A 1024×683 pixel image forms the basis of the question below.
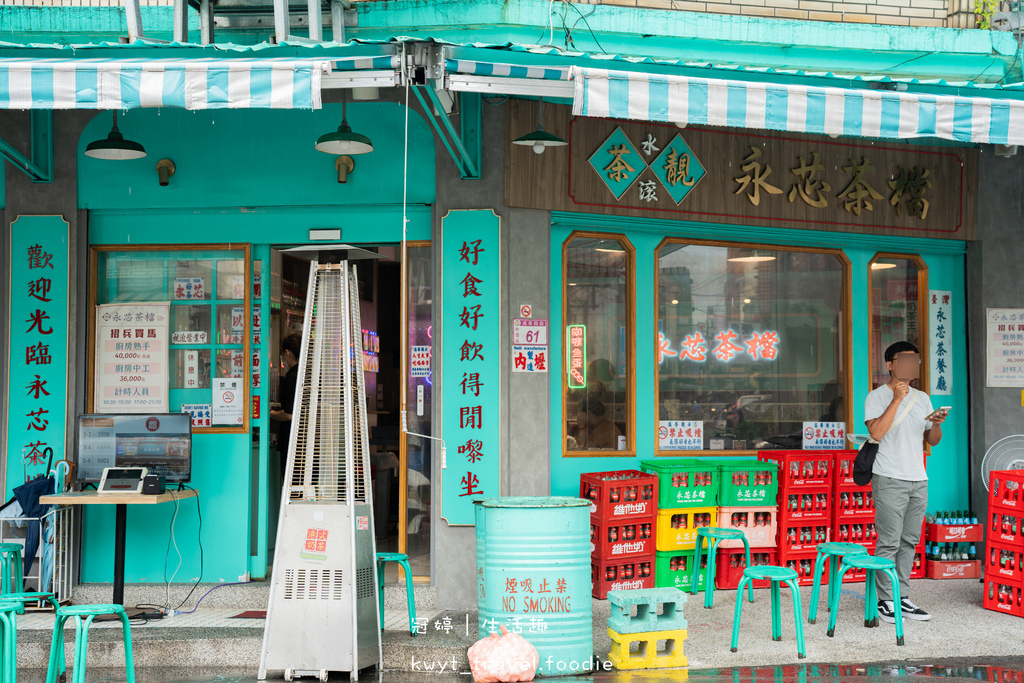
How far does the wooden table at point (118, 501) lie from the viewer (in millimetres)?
6715

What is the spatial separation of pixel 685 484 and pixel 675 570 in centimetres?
78

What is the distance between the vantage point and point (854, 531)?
835cm

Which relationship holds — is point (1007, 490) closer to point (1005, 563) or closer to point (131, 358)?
point (1005, 563)

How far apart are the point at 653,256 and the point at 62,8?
5.82 metres

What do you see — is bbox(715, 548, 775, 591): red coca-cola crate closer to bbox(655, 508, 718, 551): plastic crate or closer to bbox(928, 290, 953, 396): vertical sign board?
bbox(655, 508, 718, 551): plastic crate

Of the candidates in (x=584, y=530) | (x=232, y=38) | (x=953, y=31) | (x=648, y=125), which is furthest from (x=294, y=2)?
(x=953, y=31)

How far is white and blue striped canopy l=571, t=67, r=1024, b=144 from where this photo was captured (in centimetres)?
558

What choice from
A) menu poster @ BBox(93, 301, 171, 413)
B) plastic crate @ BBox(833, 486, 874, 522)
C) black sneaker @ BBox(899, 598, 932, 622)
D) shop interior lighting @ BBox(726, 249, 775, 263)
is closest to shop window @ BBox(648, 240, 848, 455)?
shop interior lighting @ BBox(726, 249, 775, 263)

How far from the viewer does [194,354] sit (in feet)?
26.2

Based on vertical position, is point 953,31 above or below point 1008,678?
above

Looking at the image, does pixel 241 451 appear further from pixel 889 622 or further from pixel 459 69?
pixel 889 622

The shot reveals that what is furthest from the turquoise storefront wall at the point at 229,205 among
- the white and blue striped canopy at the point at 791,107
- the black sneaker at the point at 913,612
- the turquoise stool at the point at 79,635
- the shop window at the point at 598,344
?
the black sneaker at the point at 913,612

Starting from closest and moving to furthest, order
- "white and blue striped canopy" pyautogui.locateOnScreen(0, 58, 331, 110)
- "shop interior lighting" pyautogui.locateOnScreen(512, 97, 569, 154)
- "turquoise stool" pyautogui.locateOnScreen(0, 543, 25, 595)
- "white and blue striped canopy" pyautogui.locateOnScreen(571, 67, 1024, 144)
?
"white and blue striped canopy" pyautogui.locateOnScreen(0, 58, 331, 110) → "white and blue striped canopy" pyautogui.locateOnScreen(571, 67, 1024, 144) → "turquoise stool" pyautogui.locateOnScreen(0, 543, 25, 595) → "shop interior lighting" pyautogui.locateOnScreen(512, 97, 569, 154)

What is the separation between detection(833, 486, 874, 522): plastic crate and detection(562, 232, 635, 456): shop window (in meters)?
2.03
